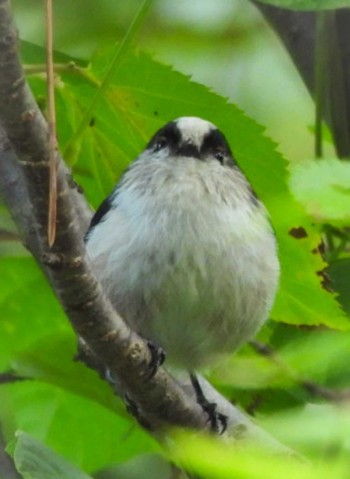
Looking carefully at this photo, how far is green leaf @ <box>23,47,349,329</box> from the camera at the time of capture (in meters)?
1.65

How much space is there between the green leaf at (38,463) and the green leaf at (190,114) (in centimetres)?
65

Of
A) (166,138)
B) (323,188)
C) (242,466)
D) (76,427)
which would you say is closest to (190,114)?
(166,138)

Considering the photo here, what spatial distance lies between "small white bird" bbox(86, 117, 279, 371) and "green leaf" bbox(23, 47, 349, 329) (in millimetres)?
44

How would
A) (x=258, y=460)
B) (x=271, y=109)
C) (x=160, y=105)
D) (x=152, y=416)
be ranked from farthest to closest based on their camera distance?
(x=271, y=109) → (x=160, y=105) → (x=152, y=416) → (x=258, y=460)

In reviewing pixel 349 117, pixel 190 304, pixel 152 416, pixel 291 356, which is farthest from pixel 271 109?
pixel 291 356

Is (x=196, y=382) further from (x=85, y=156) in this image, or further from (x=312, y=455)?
(x=312, y=455)

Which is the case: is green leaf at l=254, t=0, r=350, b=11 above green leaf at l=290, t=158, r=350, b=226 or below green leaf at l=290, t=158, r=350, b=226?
above

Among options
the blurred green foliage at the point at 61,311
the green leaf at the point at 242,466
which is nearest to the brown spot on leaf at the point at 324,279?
the blurred green foliage at the point at 61,311

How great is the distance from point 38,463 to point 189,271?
2.62ft

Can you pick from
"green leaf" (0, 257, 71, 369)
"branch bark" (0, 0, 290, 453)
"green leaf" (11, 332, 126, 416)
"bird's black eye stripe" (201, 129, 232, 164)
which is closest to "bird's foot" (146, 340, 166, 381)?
"branch bark" (0, 0, 290, 453)

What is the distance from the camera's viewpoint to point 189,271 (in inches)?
68.8

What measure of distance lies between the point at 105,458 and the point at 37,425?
12 cm

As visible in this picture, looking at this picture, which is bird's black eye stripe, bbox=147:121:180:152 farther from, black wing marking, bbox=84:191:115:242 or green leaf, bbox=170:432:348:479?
green leaf, bbox=170:432:348:479

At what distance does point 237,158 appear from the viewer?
1.78 m
